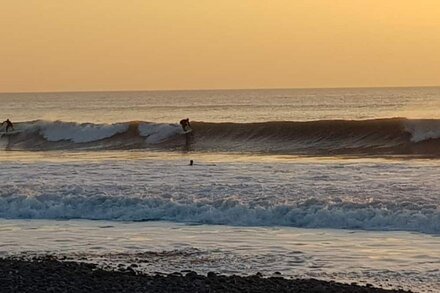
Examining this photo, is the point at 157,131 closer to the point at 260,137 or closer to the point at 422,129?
the point at 260,137

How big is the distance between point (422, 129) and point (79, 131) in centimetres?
1637

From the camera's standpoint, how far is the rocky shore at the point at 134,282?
9.20 m

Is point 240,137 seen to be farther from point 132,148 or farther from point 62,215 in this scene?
point 62,215

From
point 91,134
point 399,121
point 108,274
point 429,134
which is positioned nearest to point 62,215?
point 108,274

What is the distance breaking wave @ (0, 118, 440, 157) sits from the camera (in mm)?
29812

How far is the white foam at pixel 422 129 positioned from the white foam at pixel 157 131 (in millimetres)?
9802

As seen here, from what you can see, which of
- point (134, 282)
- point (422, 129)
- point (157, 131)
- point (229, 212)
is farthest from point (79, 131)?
point (134, 282)

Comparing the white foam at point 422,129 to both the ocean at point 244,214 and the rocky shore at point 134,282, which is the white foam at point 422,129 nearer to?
the ocean at point 244,214

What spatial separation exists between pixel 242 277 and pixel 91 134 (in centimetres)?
3081

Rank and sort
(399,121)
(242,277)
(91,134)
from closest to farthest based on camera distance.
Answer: (242,277) → (399,121) → (91,134)

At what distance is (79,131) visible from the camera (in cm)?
4075

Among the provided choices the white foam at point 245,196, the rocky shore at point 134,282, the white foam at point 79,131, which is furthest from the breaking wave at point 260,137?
the rocky shore at point 134,282

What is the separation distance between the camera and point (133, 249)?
12109 mm

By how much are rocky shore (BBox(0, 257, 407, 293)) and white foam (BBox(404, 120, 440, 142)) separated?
70.2 ft
